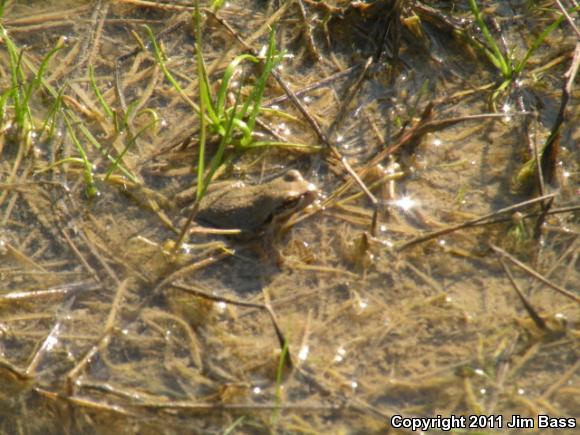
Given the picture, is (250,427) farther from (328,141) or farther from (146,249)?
(328,141)

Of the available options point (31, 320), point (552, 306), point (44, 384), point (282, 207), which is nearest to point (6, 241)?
point (31, 320)

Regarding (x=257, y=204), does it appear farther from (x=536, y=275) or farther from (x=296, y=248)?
(x=536, y=275)

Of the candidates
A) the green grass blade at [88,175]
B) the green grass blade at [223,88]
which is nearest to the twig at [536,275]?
the green grass blade at [223,88]

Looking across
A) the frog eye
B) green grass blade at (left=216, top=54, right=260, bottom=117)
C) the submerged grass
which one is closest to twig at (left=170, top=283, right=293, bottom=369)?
the frog eye

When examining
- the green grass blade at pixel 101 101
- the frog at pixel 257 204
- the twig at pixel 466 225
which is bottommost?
the twig at pixel 466 225

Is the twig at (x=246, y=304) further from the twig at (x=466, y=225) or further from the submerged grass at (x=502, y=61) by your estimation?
the submerged grass at (x=502, y=61)

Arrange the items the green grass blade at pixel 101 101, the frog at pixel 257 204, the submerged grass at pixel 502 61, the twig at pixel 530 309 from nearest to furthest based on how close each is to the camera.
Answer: the twig at pixel 530 309 < the frog at pixel 257 204 < the green grass blade at pixel 101 101 < the submerged grass at pixel 502 61

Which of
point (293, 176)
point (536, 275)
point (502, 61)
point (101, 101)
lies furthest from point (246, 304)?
point (502, 61)
